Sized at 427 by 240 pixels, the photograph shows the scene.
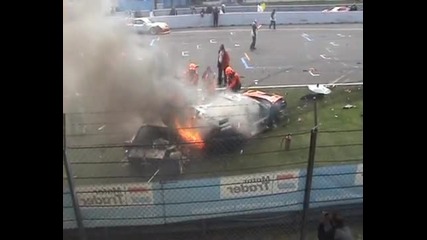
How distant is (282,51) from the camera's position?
1955 centimetres

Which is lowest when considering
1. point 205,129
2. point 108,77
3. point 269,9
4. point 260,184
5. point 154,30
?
point 260,184

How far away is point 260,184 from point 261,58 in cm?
1309

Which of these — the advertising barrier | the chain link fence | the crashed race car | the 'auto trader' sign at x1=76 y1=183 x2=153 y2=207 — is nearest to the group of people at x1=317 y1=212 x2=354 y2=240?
Answer: the chain link fence

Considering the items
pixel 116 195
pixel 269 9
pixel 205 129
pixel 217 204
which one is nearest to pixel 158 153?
pixel 205 129

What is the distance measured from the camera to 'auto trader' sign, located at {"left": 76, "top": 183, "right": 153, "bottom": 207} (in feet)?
17.6

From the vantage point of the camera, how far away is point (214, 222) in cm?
567

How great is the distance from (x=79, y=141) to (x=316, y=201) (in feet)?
16.3

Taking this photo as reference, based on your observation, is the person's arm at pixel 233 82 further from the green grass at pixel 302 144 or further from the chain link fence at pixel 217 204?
the chain link fence at pixel 217 204

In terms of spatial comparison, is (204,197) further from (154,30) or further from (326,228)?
(154,30)

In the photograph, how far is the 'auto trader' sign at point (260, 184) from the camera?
18.2 ft

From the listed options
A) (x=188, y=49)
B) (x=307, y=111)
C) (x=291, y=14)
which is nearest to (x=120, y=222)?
(x=307, y=111)

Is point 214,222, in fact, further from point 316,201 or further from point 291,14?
point 291,14

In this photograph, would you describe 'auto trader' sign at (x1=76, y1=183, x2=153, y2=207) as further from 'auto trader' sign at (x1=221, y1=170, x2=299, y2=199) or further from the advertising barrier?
'auto trader' sign at (x1=221, y1=170, x2=299, y2=199)
